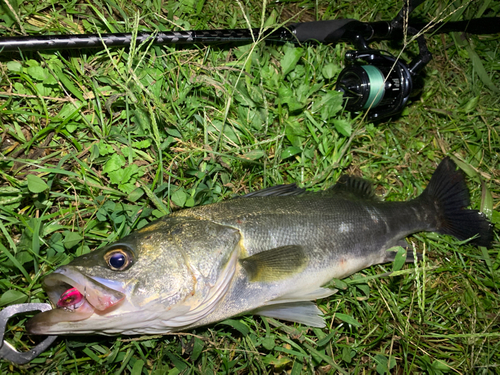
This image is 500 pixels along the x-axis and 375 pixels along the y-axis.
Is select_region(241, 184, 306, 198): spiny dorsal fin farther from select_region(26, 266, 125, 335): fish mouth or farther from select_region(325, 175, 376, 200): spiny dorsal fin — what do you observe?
select_region(26, 266, 125, 335): fish mouth

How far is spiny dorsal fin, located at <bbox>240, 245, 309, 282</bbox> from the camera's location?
233 cm

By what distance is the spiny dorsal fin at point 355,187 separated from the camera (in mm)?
3058

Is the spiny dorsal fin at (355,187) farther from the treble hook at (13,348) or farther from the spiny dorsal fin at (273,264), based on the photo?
the treble hook at (13,348)

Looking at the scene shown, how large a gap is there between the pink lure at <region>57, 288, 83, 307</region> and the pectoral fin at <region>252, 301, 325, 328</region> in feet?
4.07

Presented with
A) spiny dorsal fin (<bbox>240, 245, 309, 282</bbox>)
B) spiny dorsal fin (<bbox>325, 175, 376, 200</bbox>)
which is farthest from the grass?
spiny dorsal fin (<bbox>240, 245, 309, 282</bbox>)

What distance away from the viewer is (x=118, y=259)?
6.63ft

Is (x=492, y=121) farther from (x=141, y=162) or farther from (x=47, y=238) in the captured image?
(x=47, y=238)

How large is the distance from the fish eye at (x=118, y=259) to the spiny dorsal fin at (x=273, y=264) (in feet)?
2.40

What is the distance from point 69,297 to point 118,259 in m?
0.39

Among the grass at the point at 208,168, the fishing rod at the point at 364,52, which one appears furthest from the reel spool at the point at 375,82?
the grass at the point at 208,168

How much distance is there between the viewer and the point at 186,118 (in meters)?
3.07

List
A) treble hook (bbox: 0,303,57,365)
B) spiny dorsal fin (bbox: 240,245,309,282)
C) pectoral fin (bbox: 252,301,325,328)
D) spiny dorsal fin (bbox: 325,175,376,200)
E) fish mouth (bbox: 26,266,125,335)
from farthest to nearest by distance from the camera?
1. spiny dorsal fin (bbox: 325,175,376,200)
2. pectoral fin (bbox: 252,301,325,328)
3. spiny dorsal fin (bbox: 240,245,309,282)
4. treble hook (bbox: 0,303,57,365)
5. fish mouth (bbox: 26,266,125,335)

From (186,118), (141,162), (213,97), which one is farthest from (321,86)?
(141,162)

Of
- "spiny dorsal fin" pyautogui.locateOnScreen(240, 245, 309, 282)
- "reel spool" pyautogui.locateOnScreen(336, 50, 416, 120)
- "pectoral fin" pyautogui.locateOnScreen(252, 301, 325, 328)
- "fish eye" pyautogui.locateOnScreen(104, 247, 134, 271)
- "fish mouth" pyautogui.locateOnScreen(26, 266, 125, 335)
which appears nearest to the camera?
"fish mouth" pyautogui.locateOnScreen(26, 266, 125, 335)
